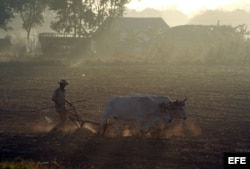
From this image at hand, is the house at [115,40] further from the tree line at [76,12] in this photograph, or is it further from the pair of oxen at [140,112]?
the pair of oxen at [140,112]

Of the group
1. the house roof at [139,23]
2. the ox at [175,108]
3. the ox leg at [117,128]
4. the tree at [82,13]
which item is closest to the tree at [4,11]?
the tree at [82,13]

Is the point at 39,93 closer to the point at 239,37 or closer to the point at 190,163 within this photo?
the point at 190,163

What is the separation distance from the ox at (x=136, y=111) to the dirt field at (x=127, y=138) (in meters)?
0.55

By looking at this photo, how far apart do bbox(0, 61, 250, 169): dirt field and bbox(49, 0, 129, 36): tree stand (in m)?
17.0

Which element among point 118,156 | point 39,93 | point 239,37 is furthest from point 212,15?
point 118,156

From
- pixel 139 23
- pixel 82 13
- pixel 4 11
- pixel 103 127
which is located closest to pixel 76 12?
pixel 82 13

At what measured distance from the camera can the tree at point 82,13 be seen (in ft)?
164

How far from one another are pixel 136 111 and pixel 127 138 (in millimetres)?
969

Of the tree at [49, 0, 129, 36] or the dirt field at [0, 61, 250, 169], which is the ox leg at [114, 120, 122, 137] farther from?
the tree at [49, 0, 129, 36]

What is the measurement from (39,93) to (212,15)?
151 metres

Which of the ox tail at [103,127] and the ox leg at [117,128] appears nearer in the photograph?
the ox leg at [117,128]

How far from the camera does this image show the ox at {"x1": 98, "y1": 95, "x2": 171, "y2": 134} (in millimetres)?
14758

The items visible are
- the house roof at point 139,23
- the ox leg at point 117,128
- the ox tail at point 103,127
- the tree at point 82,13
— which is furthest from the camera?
→ the house roof at point 139,23

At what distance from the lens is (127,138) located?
14336mm
